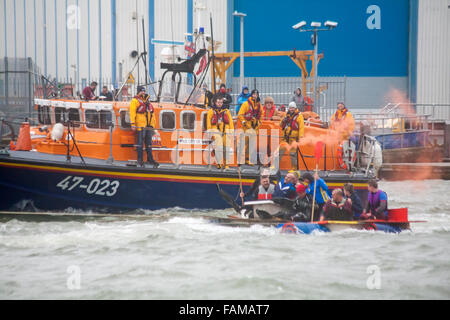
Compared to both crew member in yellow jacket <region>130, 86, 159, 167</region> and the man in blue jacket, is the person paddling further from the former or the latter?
crew member in yellow jacket <region>130, 86, 159, 167</region>

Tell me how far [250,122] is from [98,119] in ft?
10.3

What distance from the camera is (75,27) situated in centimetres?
2339

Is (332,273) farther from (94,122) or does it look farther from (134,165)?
(94,122)

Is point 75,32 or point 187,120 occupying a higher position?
point 75,32

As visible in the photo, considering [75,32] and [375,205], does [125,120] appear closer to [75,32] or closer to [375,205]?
[375,205]

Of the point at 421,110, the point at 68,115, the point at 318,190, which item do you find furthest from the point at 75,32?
the point at 318,190

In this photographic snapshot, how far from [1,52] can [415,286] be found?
2127cm

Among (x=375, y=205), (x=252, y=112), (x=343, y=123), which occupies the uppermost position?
(x=252, y=112)

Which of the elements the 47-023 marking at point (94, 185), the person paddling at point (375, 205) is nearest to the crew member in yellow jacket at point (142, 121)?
the 47-023 marking at point (94, 185)

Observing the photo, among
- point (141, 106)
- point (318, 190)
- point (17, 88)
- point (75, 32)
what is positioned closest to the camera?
point (318, 190)

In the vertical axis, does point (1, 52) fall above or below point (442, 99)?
above

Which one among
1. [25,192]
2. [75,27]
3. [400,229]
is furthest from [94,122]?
[75,27]

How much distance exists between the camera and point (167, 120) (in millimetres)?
11398

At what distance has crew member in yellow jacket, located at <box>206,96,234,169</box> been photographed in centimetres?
1130
